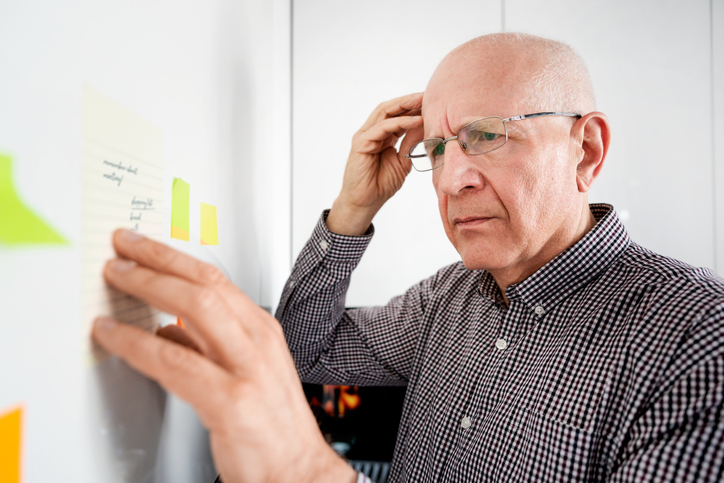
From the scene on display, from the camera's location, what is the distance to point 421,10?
1.50 metres

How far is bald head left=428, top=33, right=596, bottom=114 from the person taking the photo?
0.77 m

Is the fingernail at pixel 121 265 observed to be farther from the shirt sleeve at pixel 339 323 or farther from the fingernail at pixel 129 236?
the shirt sleeve at pixel 339 323

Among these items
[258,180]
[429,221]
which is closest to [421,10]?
[429,221]

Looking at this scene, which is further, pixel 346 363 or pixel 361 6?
pixel 361 6

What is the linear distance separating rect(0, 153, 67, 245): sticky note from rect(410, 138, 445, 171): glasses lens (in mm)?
689

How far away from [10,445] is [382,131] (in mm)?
825

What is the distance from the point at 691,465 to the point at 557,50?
2.27 ft

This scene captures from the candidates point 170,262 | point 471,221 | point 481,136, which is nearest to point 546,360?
point 471,221

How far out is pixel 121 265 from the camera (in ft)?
1.35

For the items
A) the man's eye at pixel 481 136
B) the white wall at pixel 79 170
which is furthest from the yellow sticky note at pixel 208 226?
the man's eye at pixel 481 136

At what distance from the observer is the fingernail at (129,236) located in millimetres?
417

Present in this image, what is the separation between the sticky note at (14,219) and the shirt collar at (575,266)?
729 millimetres

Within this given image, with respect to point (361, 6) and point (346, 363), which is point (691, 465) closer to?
point (346, 363)

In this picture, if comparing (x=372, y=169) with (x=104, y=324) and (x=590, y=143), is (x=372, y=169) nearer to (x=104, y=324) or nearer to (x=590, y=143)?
(x=590, y=143)
